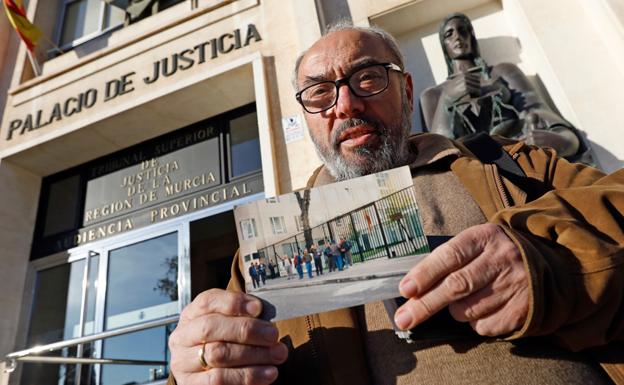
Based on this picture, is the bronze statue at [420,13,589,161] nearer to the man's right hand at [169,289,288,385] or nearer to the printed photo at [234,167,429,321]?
the printed photo at [234,167,429,321]

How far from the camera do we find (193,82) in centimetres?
413

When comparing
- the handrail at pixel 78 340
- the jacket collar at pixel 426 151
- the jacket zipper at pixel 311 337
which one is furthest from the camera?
the handrail at pixel 78 340

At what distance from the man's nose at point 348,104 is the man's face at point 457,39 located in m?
2.33

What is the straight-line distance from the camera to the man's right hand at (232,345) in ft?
2.43

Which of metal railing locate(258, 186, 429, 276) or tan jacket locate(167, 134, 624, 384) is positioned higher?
metal railing locate(258, 186, 429, 276)

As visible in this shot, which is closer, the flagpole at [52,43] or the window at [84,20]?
the flagpole at [52,43]

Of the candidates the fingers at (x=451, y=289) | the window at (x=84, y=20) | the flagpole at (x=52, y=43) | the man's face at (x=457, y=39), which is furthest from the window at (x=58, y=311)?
the fingers at (x=451, y=289)

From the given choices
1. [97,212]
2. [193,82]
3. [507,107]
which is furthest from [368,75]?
[97,212]

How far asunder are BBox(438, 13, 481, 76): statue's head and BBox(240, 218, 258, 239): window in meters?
2.95

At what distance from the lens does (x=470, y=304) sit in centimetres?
68

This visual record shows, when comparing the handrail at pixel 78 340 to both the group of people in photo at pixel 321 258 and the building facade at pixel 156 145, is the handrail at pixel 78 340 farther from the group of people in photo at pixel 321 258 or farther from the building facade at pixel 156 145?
the group of people in photo at pixel 321 258

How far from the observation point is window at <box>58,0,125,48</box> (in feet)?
19.6

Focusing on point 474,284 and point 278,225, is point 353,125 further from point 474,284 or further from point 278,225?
point 474,284

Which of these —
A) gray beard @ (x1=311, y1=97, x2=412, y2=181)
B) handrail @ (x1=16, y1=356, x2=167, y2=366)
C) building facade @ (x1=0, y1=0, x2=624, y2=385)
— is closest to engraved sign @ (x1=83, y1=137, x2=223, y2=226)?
building facade @ (x1=0, y1=0, x2=624, y2=385)
